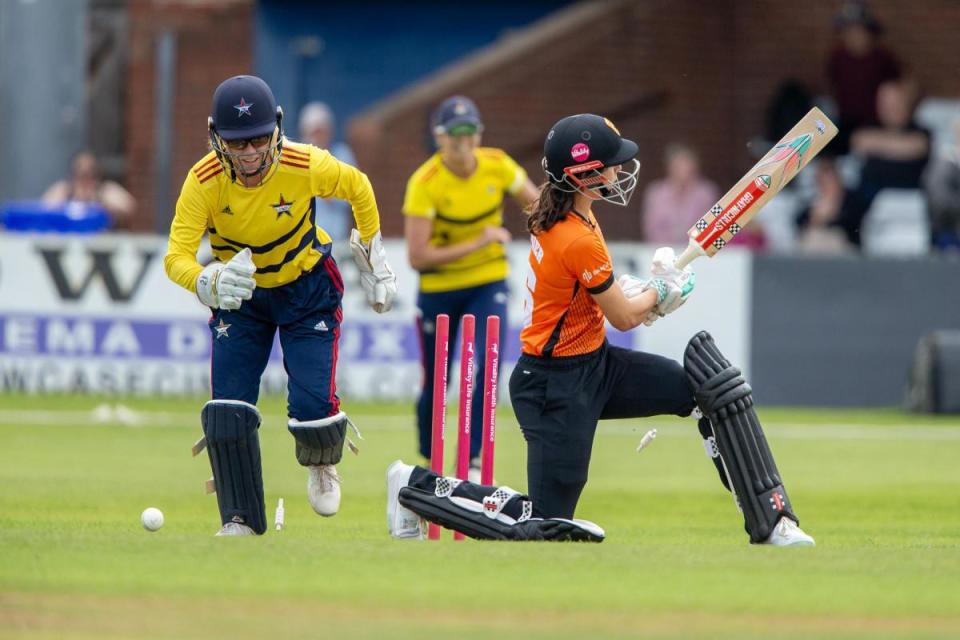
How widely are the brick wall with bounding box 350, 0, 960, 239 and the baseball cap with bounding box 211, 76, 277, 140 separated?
10091 millimetres

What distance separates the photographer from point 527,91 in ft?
59.7

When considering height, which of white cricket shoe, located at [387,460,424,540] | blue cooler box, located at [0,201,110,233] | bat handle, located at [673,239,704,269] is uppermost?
bat handle, located at [673,239,704,269]

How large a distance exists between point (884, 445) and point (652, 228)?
4.47 m

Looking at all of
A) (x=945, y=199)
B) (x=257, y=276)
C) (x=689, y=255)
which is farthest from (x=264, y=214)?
(x=945, y=199)

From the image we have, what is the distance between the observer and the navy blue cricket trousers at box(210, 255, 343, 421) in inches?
304

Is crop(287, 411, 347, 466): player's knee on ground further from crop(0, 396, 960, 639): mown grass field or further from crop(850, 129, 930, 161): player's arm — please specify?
crop(850, 129, 930, 161): player's arm

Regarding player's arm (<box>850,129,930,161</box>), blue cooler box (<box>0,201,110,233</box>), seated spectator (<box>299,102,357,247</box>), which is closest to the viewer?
seated spectator (<box>299,102,357,247</box>)

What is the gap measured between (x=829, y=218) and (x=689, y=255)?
9.35 m

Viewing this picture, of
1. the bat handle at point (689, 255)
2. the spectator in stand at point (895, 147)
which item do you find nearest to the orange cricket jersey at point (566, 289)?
the bat handle at point (689, 255)

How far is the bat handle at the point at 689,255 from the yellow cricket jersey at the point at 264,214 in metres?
1.48

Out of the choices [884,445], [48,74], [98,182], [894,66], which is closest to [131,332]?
[98,182]

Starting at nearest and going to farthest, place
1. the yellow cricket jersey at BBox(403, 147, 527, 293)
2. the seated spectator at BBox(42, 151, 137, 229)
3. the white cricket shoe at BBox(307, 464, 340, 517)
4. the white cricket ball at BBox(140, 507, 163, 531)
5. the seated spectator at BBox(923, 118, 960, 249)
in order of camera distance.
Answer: the white cricket ball at BBox(140, 507, 163, 531), the white cricket shoe at BBox(307, 464, 340, 517), the yellow cricket jersey at BBox(403, 147, 527, 293), the seated spectator at BBox(923, 118, 960, 249), the seated spectator at BBox(42, 151, 137, 229)

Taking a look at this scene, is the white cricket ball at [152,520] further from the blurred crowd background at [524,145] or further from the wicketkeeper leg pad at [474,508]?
the blurred crowd background at [524,145]

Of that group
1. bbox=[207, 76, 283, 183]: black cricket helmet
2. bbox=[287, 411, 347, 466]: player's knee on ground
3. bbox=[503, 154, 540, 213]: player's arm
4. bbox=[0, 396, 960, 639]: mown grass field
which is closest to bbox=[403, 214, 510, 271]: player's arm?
bbox=[503, 154, 540, 213]: player's arm
